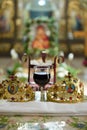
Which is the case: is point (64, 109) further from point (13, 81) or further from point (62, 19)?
point (62, 19)

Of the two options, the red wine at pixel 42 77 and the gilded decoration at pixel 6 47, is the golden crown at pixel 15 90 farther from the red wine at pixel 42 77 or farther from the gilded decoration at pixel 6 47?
the gilded decoration at pixel 6 47

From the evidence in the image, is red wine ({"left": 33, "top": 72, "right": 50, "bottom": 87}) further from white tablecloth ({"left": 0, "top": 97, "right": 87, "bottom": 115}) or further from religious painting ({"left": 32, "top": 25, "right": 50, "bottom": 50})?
religious painting ({"left": 32, "top": 25, "right": 50, "bottom": 50})

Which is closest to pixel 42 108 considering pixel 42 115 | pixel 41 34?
pixel 42 115

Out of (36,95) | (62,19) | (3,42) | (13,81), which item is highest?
(13,81)

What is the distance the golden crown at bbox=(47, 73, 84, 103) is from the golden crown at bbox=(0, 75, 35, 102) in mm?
108

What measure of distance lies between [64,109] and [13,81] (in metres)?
0.28

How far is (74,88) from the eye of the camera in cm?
147

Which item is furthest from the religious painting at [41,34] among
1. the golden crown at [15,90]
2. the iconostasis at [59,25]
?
the golden crown at [15,90]

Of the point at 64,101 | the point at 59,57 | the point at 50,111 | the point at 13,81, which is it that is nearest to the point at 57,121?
the point at 50,111

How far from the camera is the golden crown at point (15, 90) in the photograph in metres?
1.46

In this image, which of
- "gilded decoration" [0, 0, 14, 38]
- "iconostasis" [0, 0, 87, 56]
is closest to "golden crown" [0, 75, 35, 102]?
"iconostasis" [0, 0, 87, 56]

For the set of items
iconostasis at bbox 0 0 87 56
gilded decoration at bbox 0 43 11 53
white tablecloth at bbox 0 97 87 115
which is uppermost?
white tablecloth at bbox 0 97 87 115

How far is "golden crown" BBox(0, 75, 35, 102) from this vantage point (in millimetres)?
1465

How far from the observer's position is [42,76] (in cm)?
154
